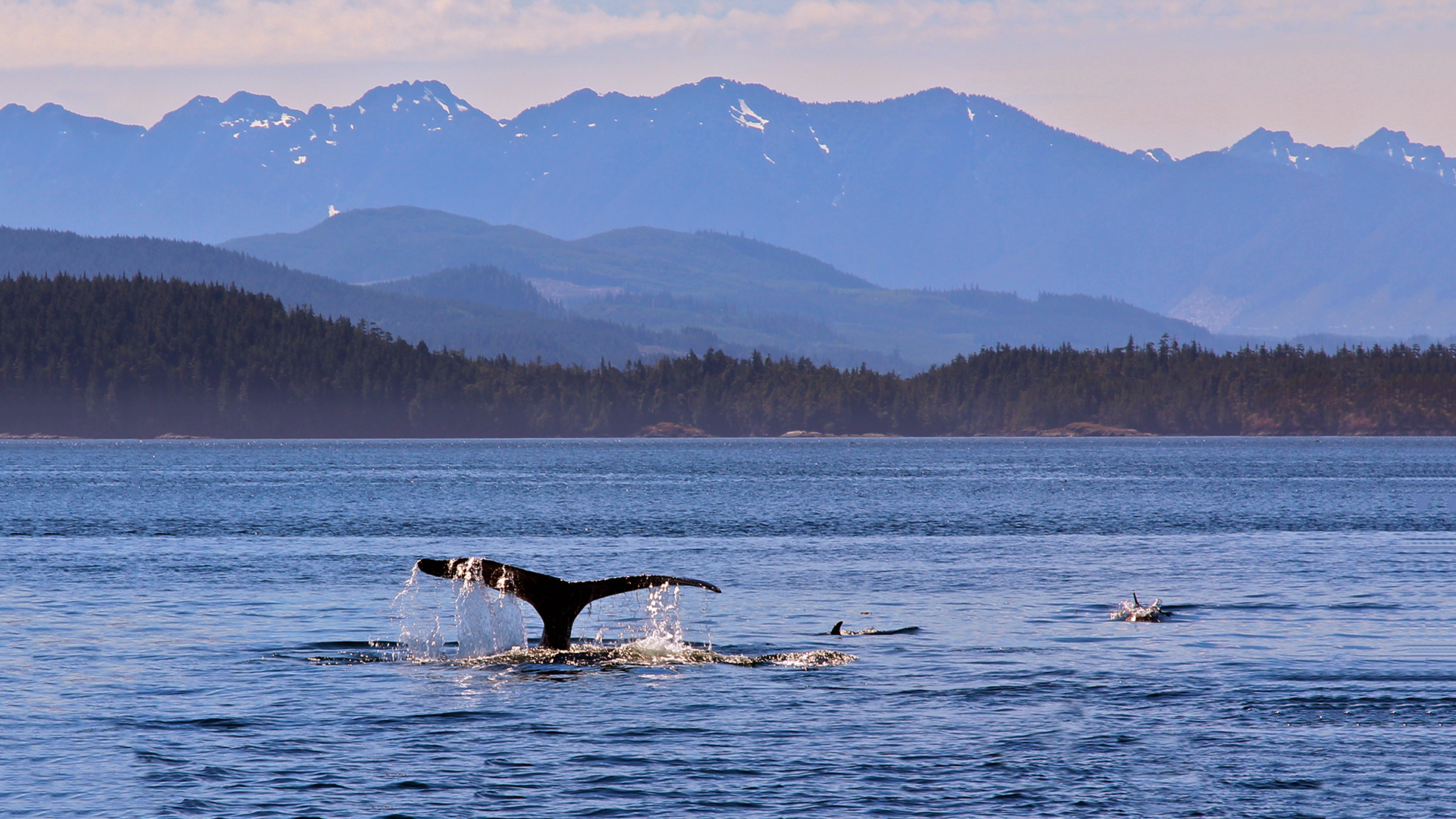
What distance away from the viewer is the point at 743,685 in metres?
33.5

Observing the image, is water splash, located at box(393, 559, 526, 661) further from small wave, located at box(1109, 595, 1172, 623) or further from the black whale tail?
small wave, located at box(1109, 595, 1172, 623)

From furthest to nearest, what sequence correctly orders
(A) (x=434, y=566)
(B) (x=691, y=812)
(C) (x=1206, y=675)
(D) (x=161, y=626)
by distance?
1. (D) (x=161, y=626)
2. (C) (x=1206, y=675)
3. (A) (x=434, y=566)
4. (B) (x=691, y=812)

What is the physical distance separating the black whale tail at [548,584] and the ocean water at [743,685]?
63.6 inches

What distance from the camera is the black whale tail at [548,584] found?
99.5 feet

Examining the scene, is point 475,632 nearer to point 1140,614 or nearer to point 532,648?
point 532,648

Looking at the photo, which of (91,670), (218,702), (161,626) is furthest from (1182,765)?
(161,626)

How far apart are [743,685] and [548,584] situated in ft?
16.4

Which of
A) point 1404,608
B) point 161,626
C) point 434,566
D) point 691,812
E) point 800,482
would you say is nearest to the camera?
point 691,812

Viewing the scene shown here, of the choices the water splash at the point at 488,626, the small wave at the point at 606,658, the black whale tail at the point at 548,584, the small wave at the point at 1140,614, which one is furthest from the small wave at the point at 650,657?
the small wave at the point at 1140,614

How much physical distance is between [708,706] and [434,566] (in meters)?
6.38

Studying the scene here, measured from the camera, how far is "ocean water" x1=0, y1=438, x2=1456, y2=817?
2375cm

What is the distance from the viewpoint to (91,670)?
117ft

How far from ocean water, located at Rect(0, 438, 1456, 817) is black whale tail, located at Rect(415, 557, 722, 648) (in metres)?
1.62

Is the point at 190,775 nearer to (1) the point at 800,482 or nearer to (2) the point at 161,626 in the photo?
(2) the point at 161,626
